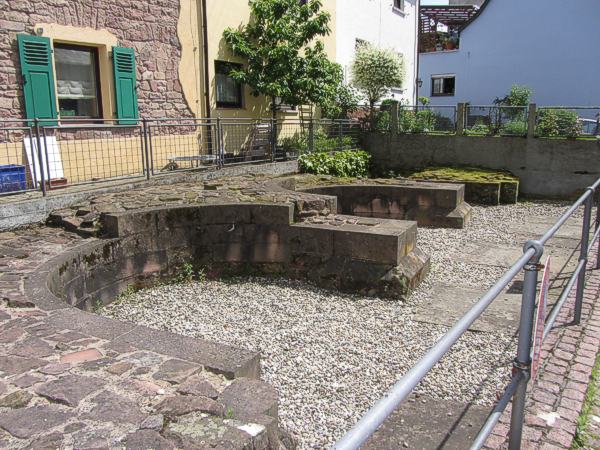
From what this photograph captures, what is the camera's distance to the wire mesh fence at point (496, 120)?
1352 cm

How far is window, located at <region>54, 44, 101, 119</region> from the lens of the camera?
9750 millimetres

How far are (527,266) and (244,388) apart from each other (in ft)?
5.00

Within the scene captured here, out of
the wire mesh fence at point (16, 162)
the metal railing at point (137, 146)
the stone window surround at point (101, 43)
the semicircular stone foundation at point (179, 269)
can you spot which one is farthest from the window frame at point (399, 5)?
the wire mesh fence at point (16, 162)

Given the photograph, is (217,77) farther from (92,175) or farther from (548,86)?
(548,86)

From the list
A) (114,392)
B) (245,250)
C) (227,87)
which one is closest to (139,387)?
(114,392)

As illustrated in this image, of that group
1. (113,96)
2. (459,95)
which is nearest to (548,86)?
(459,95)

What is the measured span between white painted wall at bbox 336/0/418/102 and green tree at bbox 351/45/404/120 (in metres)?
0.77

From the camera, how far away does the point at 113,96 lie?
1033 centimetres

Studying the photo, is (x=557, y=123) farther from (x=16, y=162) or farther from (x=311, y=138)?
(x=16, y=162)

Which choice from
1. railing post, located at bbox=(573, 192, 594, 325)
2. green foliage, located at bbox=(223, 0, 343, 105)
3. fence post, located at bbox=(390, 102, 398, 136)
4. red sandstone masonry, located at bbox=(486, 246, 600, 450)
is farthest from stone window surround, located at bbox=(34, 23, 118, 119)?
red sandstone masonry, located at bbox=(486, 246, 600, 450)

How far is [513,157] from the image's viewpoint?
538 inches

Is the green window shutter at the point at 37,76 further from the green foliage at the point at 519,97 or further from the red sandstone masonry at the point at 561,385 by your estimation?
the green foliage at the point at 519,97

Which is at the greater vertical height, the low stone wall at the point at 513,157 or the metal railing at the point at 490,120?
the metal railing at the point at 490,120

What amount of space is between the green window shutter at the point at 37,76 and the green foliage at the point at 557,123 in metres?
11.1
